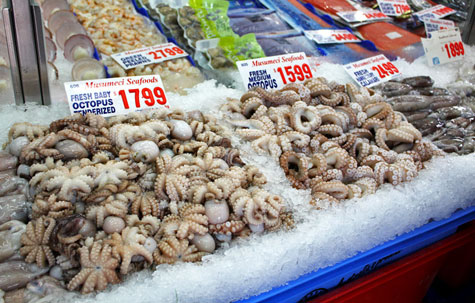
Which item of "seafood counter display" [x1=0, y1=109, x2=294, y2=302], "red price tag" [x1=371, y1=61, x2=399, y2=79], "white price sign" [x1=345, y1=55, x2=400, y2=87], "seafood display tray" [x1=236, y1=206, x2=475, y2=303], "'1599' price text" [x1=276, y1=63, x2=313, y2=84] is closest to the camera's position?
"seafood counter display" [x1=0, y1=109, x2=294, y2=302]

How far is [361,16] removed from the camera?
4.17 metres

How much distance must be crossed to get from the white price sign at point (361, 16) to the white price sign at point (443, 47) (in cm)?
78

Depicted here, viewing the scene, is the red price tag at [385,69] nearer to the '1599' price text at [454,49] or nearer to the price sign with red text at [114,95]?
the '1599' price text at [454,49]

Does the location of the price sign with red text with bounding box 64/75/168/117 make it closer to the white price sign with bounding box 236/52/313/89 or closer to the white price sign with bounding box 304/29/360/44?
the white price sign with bounding box 236/52/313/89

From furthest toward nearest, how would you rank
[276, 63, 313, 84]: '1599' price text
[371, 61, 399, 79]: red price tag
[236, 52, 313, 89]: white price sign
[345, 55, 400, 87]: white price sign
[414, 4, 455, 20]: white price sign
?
[414, 4, 455, 20]: white price sign, [371, 61, 399, 79]: red price tag, [345, 55, 400, 87]: white price sign, [276, 63, 313, 84]: '1599' price text, [236, 52, 313, 89]: white price sign

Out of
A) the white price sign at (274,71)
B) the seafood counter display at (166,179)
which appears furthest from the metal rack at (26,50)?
the white price sign at (274,71)

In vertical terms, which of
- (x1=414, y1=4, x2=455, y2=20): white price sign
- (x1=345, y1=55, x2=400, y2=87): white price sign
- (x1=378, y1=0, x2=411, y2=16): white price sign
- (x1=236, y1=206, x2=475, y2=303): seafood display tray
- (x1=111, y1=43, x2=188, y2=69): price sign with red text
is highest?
(x1=378, y1=0, x2=411, y2=16): white price sign

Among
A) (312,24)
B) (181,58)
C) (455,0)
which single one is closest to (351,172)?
(181,58)

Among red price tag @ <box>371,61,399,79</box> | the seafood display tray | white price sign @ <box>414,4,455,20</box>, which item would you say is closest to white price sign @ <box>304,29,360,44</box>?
red price tag @ <box>371,61,399,79</box>

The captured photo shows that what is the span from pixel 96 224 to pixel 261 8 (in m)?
3.07

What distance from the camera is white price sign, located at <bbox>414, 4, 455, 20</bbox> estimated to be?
4309 millimetres

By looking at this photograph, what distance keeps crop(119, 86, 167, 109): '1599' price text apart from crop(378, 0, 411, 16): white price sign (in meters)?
3.11

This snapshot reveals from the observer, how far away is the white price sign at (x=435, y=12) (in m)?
4.31

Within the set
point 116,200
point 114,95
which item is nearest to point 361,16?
point 114,95
